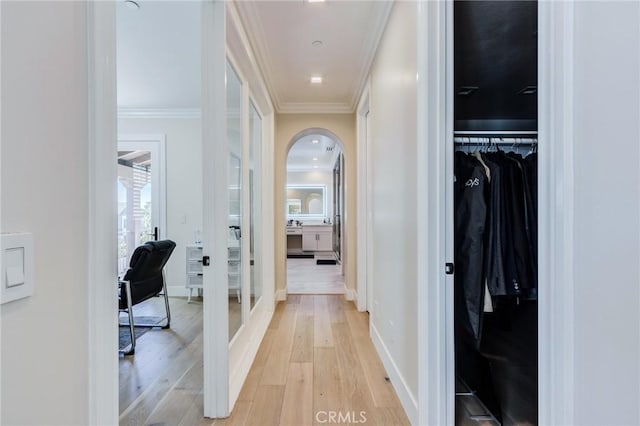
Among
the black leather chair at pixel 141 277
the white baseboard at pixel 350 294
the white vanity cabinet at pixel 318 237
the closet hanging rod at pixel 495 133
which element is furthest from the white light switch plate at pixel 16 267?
the white vanity cabinet at pixel 318 237

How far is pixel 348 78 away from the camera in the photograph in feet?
10.5

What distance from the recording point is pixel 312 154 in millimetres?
7289

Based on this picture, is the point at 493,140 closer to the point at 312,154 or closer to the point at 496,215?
the point at 496,215

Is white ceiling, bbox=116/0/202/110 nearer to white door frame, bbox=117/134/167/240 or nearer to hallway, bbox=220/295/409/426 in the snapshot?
white door frame, bbox=117/134/167/240

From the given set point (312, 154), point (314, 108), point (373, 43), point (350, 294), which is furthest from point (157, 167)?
point (312, 154)

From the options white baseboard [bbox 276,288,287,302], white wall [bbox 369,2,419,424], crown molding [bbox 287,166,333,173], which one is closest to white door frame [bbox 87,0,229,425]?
white wall [bbox 369,2,419,424]

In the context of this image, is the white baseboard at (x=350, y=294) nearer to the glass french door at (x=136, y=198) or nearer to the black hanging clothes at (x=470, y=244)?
the black hanging clothes at (x=470, y=244)

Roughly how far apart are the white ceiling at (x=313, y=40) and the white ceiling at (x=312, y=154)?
1.79 meters

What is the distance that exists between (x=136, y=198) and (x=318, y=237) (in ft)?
16.2

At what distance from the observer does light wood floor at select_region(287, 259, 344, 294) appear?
4.55 metres

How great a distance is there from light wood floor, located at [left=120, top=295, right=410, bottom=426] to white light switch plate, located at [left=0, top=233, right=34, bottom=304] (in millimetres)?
1475
